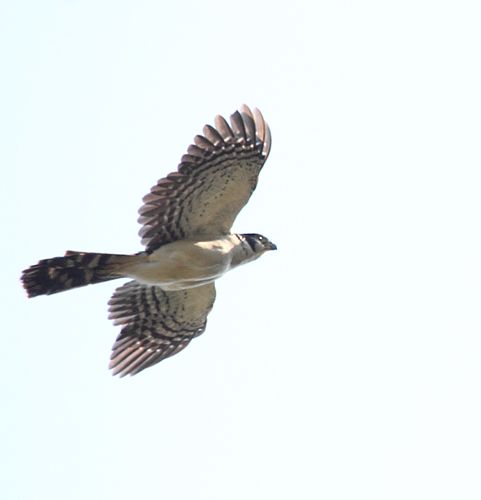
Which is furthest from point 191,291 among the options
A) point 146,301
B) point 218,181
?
point 218,181

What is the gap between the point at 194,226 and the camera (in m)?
17.1

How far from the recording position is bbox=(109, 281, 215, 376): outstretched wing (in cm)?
1791

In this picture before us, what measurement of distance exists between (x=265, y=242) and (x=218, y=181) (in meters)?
1.33

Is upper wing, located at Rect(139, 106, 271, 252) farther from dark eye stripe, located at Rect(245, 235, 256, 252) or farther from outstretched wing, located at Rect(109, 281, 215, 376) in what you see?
outstretched wing, located at Rect(109, 281, 215, 376)

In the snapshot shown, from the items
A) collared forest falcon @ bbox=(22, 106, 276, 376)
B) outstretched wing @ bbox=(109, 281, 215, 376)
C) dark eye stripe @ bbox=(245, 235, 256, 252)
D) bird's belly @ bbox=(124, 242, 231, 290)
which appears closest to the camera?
collared forest falcon @ bbox=(22, 106, 276, 376)

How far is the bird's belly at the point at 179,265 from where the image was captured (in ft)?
55.1

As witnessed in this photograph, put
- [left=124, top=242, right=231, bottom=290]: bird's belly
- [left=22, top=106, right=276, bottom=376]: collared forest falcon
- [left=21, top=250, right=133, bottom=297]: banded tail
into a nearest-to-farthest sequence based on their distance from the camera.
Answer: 1. [left=21, top=250, right=133, bottom=297]: banded tail
2. [left=22, top=106, right=276, bottom=376]: collared forest falcon
3. [left=124, top=242, right=231, bottom=290]: bird's belly

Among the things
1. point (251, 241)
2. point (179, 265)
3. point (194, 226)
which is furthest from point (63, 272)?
point (251, 241)

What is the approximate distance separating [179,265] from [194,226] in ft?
1.92

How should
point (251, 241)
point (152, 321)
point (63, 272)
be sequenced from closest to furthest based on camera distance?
1. point (63, 272)
2. point (251, 241)
3. point (152, 321)

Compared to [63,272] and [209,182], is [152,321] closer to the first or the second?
[63,272]

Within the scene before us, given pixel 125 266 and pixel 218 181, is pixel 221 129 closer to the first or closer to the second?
pixel 218 181

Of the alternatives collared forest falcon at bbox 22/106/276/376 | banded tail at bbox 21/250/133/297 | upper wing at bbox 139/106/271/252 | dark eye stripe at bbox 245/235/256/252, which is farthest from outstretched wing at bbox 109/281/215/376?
banded tail at bbox 21/250/133/297

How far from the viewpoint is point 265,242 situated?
17734 millimetres
